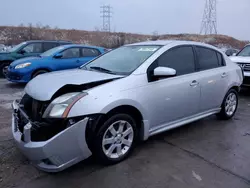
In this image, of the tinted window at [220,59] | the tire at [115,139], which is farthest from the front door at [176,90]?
the tinted window at [220,59]

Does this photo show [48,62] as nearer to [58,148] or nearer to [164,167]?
[58,148]

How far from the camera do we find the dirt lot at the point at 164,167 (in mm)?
2695

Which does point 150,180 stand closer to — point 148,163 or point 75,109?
point 148,163

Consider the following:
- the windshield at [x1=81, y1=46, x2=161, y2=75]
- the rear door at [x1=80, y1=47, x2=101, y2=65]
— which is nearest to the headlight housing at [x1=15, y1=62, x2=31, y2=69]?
the rear door at [x1=80, y1=47, x2=101, y2=65]

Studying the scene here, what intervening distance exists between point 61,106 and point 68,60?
20.7 ft

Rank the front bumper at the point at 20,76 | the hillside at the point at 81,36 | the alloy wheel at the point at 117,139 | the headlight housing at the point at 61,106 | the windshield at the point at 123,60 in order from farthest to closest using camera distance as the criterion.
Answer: the hillside at the point at 81,36, the front bumper at the point at 20,76, the windshield at the point at 123,60, the alloy wheel at the point at 117,139, the headlight housing at the point at 61,106

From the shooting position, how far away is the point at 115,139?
3.01m

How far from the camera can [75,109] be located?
2578 millimetres

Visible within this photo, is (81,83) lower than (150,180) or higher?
higher

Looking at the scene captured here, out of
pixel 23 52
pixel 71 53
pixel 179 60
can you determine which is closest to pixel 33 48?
pixel 23 52

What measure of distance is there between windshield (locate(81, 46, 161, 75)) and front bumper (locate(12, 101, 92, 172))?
115 cm

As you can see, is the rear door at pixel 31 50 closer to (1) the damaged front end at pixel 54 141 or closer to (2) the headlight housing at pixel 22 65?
(2) the headlight housing at pixel 22 65

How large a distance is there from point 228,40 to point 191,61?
37176mm

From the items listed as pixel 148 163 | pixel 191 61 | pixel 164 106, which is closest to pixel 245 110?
pixel 191 61
